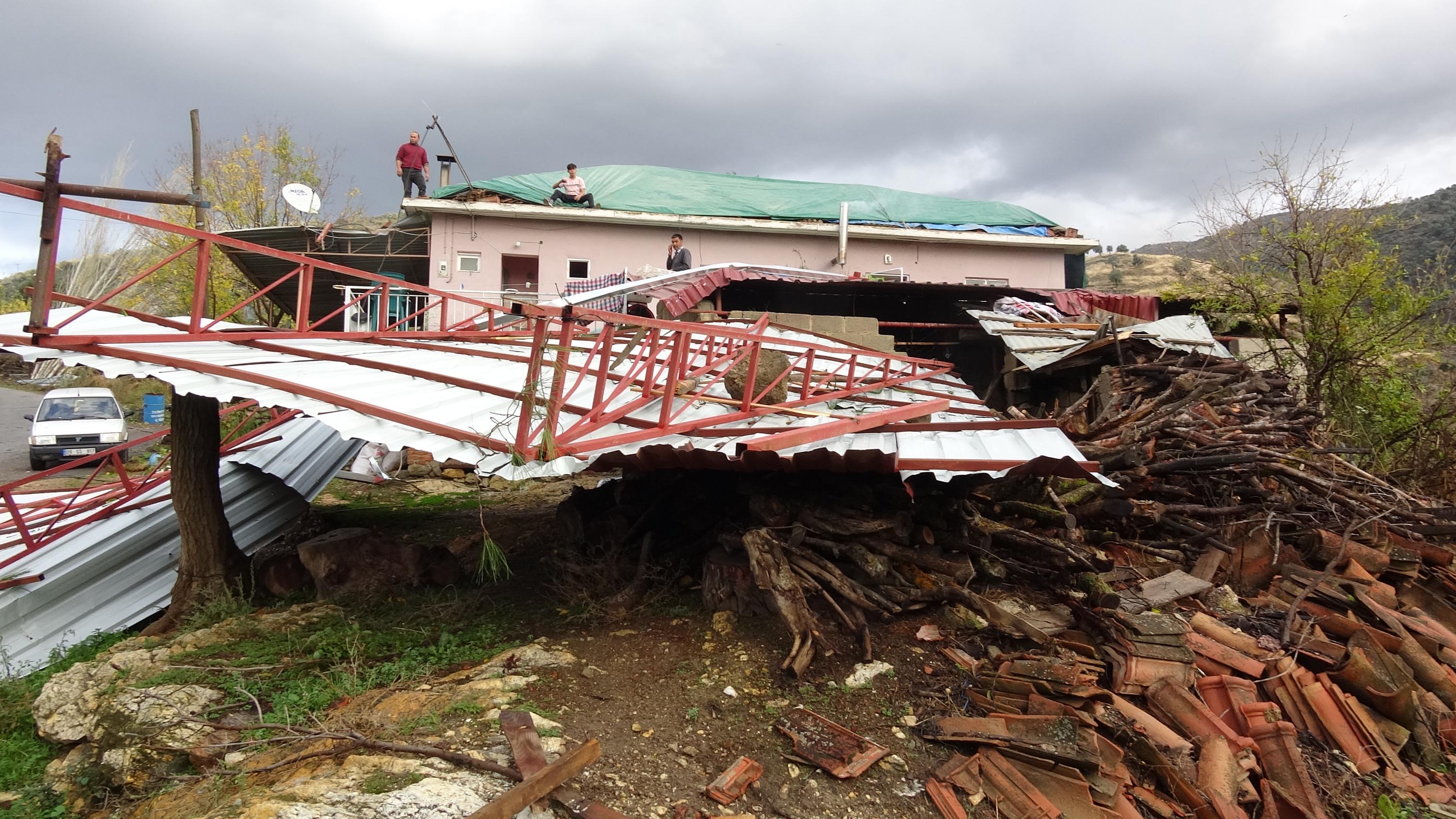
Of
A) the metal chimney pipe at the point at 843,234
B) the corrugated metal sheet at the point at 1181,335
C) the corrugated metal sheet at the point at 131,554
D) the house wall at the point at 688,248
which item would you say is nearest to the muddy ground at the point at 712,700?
the corrugated metal sheet at the point at 131,554

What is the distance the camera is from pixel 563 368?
400cm

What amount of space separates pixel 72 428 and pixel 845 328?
17.4 m

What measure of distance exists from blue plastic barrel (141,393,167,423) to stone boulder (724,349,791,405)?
23.1 meters

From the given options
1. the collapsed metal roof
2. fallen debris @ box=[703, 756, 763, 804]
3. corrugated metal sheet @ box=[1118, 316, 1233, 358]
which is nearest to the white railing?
the collapsed metal roof

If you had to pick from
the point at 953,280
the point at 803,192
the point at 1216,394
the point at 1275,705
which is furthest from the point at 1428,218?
the point at 1275,705

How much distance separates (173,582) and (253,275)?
10904 mm

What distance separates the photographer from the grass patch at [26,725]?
473cm

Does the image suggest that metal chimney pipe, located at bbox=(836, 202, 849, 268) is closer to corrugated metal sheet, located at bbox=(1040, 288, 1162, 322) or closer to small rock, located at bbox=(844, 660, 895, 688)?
corrugated metal sheet, located at bbox=(1040, 288, 1162, 322)

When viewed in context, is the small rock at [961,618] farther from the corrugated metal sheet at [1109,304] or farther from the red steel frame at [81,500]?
the corrugated metal sheet at [1109,304]

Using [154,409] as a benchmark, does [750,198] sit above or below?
above

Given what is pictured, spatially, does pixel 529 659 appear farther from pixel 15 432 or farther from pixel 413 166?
pixel 15 432

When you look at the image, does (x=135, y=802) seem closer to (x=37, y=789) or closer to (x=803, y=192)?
(x=37, y=789)

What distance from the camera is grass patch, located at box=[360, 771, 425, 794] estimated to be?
3.32m

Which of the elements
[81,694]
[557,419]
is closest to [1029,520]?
[557,419]
